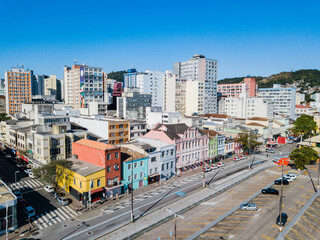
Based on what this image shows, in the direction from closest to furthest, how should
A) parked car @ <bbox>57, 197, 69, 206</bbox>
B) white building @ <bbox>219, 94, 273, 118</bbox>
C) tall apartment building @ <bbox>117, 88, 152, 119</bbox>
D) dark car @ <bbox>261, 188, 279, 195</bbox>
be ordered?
1. parked car @ <bbox>57, 197, 69, 206</bbox>
2. dark car @ <bbox>261, 188, 279, 195</bbox>
3. tall apartment building @ <bbox>117, 88, 152, 119</bbox>
4. white building @ <bbox>219, 94, 273, 118</bbox>

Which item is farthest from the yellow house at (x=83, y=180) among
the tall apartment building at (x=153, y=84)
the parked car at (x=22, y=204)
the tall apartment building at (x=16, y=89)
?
the tall apartment building at (x=16, y=89)

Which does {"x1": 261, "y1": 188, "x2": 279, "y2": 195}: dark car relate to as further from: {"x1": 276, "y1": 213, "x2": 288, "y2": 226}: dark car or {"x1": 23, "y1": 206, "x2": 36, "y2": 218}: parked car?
{"x1": 23, "y1": 206, "x2": 36, "y2": 218}: parked car

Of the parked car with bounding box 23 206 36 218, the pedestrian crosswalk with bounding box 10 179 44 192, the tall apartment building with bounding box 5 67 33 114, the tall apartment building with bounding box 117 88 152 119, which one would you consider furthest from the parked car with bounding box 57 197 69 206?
the tall apartment building with bounding box 5 67 33 114

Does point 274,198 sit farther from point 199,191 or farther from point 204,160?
point 204,160

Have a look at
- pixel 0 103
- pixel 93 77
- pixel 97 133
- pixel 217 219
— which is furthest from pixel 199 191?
pixel 0 103

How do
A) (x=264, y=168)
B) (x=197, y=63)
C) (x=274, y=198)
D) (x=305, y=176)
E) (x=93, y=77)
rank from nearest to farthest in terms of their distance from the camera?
(x=274, y=198) → (x=305, y=176) → (x=264, y=168) → (x=93, y=77) → (x=197, y=63)

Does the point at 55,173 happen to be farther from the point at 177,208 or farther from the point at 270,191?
the point at 270,191
